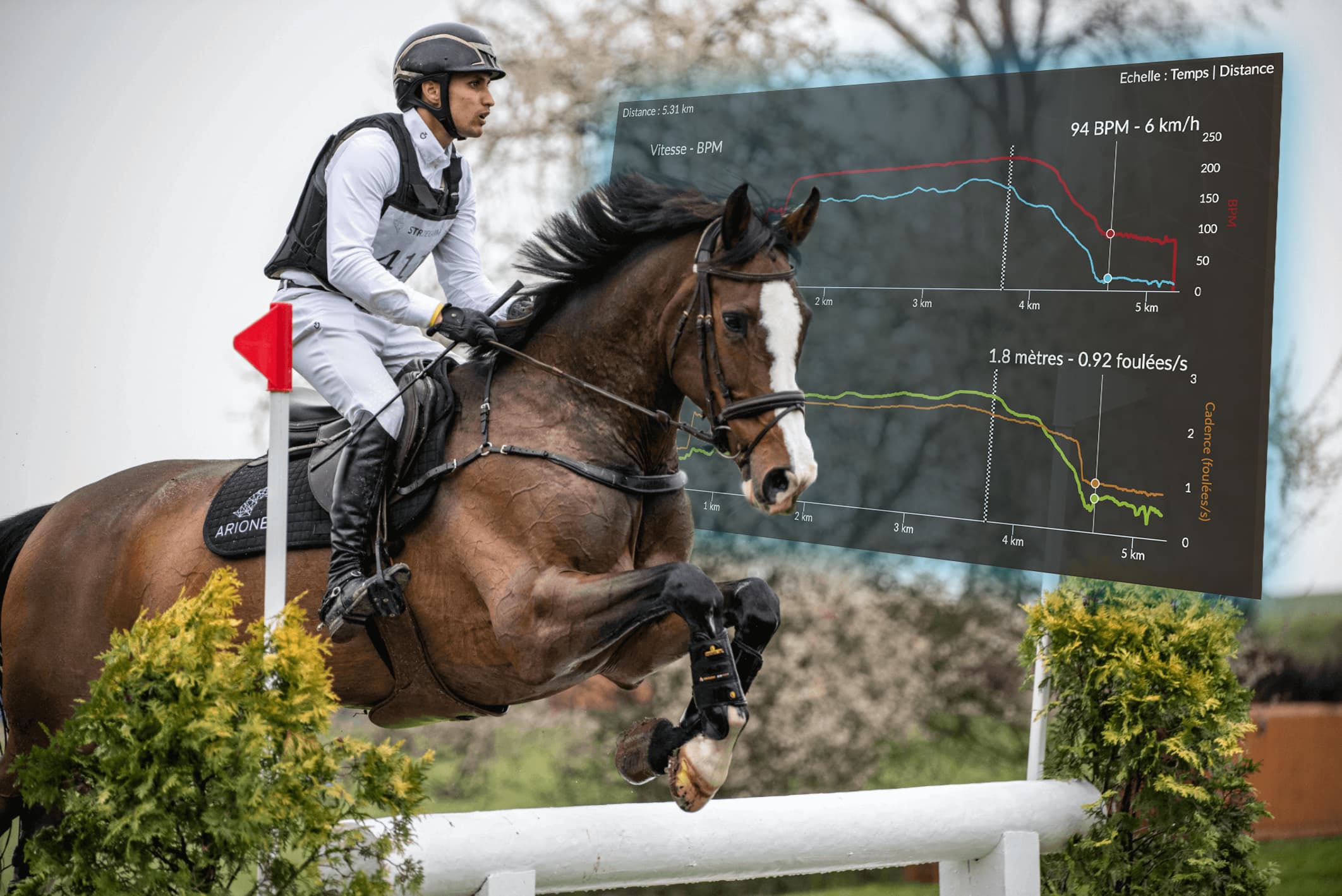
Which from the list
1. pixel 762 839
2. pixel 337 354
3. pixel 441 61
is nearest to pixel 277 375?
pixel 337 354

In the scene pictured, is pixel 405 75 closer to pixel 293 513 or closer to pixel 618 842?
pixel 293 513

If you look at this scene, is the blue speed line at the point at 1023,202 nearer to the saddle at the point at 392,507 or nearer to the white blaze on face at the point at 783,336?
the white blaze on face at the point at 783,336

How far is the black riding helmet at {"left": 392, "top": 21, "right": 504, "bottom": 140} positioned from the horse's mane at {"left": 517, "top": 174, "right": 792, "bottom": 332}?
14.6 inches

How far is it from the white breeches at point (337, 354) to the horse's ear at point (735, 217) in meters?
0.89

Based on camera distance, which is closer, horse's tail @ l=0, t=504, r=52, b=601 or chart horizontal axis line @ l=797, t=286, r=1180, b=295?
horse's tail @ l=0, t=504, r=52, b=601

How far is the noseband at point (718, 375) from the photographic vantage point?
7.86 ft

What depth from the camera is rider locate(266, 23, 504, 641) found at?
107 inches

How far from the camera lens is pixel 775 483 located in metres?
2.34

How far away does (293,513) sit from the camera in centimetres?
294

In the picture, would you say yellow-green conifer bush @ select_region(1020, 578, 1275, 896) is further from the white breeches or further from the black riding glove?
the white breeches

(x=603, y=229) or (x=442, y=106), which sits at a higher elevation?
(x=442, y=106)

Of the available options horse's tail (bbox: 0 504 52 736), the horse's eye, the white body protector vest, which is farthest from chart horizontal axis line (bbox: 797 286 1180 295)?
horse's tail (bbox: 0 504 52 736)

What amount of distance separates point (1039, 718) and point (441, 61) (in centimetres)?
266

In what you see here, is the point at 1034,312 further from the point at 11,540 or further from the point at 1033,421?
the point at 11,540
